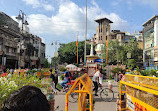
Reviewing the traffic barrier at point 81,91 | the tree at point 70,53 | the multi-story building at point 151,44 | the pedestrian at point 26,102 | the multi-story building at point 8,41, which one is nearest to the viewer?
the pedestrian at point 26,102

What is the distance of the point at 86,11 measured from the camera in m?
29.7

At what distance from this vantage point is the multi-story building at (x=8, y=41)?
1097 inches

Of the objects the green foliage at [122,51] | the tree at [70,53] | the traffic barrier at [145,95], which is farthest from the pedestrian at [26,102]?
the tree at [70,53]

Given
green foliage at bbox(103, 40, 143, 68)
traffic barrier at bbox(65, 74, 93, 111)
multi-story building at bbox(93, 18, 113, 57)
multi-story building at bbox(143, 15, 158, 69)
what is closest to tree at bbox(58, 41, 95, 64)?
green foliage at bbox(103, 40, 143, 68)

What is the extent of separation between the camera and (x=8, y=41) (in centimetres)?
3014

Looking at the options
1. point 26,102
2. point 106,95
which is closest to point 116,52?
point 106,95

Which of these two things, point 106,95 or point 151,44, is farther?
point 151,44

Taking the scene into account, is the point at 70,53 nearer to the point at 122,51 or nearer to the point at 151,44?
the point at 122,51

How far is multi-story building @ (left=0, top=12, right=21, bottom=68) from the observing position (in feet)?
91.4

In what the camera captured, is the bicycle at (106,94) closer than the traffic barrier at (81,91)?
No

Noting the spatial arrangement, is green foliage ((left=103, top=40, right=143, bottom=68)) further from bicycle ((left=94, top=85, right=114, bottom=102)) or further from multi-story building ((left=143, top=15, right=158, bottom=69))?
bicycle ((left=94, top=85, right=114, bottom=102))

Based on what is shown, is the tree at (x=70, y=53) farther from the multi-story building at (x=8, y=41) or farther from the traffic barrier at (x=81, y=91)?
the traffic barrier at (x=81, y=91)

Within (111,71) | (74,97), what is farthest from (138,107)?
(111,71)

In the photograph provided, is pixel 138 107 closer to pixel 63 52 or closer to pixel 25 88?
pixel 25 88
